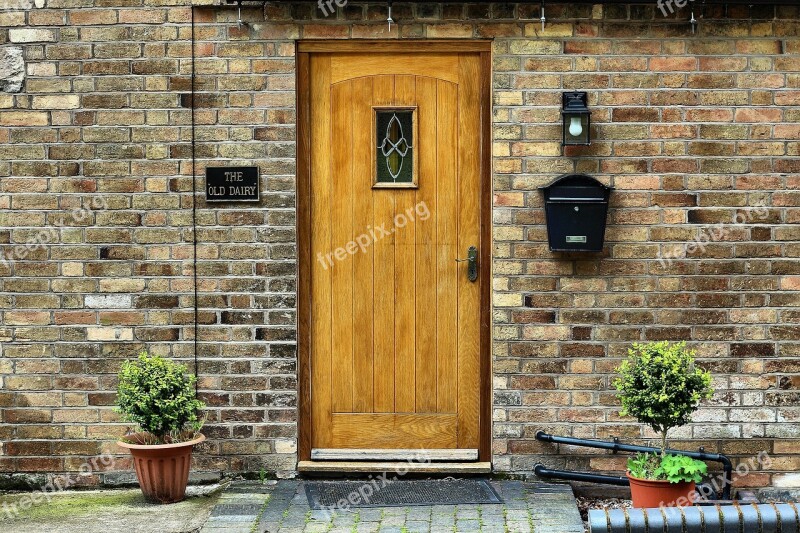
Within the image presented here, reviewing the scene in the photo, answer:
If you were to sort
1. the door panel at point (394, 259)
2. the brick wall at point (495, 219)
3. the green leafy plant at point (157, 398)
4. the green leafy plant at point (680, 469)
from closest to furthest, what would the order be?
the green leafy plant at point (680, 469) → the green leafy plant at point (157, 398) → the brick wall at point (495, 219) → the door panel at point (394, 259)

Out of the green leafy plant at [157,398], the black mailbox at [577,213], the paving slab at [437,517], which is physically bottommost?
the paving slab at [437,517]

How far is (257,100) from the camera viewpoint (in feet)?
19.1

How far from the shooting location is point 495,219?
580 centimetres

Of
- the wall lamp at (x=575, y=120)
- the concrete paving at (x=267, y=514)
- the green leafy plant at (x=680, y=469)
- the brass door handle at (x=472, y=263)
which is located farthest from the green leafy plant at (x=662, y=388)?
the wall lamp at (x=575, y=120)

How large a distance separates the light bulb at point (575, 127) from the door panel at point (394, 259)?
0.54 meters

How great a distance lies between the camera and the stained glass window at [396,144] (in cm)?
590

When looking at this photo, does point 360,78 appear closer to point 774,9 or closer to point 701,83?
point 701,83

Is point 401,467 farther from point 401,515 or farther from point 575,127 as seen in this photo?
point 575,127

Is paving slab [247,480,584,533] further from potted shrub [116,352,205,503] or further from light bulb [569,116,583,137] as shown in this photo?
light bulb [569,116,583,137]

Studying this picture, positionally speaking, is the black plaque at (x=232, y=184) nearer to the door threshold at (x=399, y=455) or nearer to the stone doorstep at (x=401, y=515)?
the door threshold at (x=399, y=455)

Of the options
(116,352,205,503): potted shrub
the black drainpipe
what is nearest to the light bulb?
the black drainpipe

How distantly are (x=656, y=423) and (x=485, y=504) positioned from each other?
100 centimetres

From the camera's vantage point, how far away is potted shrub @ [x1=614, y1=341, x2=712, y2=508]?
4926 mm

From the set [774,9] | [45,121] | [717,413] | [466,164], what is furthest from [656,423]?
[45,121]
